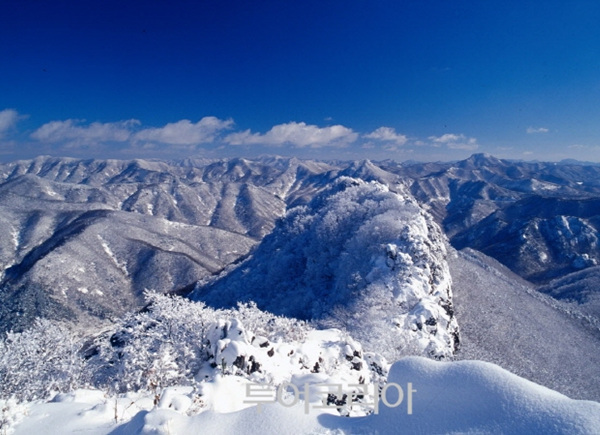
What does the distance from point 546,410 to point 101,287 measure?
444 ft

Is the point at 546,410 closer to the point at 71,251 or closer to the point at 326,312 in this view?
the point at 326,312

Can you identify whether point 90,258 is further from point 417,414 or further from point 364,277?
point 417,414

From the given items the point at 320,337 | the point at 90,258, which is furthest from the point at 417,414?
the point at 90,258

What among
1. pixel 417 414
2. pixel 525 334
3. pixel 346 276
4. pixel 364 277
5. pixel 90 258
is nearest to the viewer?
pixel 417 414

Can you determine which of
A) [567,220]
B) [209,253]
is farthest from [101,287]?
[567,220]

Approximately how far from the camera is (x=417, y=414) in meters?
8.01

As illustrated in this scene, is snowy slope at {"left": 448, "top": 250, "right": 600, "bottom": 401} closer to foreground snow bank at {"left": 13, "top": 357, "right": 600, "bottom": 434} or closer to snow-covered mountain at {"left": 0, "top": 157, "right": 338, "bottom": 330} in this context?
foreground snow bank at {"left": 13, "top": 357, "right": 600, "bottom": 434}

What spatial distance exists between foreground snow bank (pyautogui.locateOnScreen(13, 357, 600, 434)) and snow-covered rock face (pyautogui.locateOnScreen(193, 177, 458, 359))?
915 inches

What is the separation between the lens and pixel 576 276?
109500 mm

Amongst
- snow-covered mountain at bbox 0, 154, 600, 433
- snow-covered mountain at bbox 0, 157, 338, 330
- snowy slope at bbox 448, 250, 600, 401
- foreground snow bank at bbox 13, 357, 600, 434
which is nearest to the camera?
foreground snow bank at bbox 13, 357, 600, 434

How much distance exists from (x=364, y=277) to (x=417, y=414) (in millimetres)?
33971

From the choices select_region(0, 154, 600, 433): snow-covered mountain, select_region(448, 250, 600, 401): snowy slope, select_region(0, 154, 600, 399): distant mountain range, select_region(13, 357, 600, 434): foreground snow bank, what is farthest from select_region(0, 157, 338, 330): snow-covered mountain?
select_region(13, 357, 600, 434): foreground snow bank

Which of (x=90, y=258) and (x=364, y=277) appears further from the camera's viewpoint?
(x=90, y=258)

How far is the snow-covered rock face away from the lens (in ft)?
110
